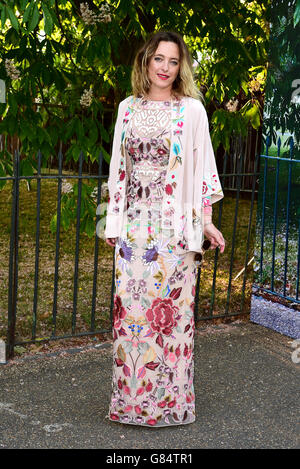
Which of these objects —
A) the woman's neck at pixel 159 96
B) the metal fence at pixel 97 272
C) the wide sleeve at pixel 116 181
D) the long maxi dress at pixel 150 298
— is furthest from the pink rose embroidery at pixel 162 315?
the metal fence at pixel 97 272

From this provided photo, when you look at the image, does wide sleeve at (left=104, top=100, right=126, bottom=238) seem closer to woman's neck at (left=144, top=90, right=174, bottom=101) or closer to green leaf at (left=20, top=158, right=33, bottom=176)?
woman's neck at (left=144, top=90, right=174, bottom=101)

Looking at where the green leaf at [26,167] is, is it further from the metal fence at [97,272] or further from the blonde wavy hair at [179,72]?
the blonde wavy hair at [179,72]

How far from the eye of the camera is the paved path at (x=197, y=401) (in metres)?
3.57

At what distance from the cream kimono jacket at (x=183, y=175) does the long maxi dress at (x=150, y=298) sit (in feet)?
0.14

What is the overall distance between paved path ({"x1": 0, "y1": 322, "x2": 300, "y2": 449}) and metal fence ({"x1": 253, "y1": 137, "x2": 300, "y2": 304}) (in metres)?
0.50

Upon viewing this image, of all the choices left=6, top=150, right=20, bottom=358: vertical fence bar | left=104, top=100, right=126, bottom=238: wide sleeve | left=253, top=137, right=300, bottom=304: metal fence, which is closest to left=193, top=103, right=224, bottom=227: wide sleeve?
left=104, top=100, right=126, bottom=238: wide sleeve

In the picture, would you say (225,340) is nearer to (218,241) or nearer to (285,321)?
(285,321)

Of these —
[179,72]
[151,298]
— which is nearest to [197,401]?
[151,298]

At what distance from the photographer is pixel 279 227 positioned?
5.32 meters

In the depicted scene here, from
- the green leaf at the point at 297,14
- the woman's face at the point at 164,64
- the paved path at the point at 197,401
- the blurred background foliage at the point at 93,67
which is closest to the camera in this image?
the woman's face at the point at 164,64

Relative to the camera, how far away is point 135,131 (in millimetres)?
3471

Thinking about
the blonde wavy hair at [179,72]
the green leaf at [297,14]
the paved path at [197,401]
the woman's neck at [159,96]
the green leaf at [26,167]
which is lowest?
the paved path at [197,401]
